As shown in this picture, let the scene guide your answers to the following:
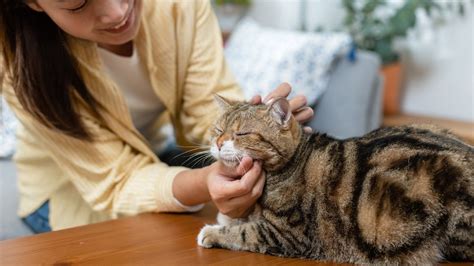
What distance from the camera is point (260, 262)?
776 millimetres

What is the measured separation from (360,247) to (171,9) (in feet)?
2.49

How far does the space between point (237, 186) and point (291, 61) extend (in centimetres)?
122

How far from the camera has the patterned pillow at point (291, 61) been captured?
1929 millimetres

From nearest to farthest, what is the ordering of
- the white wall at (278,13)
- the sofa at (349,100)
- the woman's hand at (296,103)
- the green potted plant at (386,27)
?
the woman's hand at (296,103), the sofa at (349,100), the green potted plant at (386,27), the white wall at (278,13)

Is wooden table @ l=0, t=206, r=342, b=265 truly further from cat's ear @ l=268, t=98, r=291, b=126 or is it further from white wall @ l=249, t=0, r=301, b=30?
white wall @ l=249, t=0, r=301, b=30

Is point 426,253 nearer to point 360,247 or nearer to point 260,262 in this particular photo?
point 360,247

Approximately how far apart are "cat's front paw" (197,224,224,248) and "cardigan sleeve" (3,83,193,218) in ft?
0.86

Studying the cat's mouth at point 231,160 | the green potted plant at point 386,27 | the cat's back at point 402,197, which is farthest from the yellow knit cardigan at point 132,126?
the green potted plant at point 386,27

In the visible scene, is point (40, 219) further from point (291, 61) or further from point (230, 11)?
point (230, 11)

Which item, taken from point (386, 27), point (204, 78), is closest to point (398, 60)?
point (386, 27)

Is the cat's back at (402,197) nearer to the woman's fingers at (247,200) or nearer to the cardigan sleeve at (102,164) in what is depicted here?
the woman's fingers at (247,200)

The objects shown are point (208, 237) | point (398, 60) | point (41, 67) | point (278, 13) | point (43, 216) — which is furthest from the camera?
point (278, 13)

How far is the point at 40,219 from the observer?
4.49 feet

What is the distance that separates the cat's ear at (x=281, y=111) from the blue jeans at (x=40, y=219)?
2.62ft
